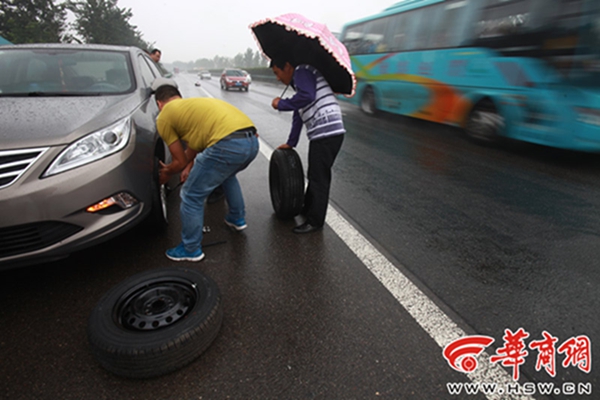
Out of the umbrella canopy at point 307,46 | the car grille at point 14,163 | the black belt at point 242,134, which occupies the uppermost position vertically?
the umbrella canopy at point 307,46

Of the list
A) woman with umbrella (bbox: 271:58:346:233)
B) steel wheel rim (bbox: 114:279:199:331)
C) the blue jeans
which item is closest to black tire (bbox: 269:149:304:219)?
woman with umbrella (bbox: 271:58:346:233)

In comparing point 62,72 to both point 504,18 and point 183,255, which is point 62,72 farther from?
point 504,18

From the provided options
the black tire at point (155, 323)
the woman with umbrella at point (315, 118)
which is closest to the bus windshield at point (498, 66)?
the woman with umbrella at point (315, 118)

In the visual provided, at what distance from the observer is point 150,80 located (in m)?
3.92

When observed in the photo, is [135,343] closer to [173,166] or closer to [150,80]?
[173,166]

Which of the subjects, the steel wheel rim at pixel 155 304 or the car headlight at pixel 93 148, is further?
the car headlight at pixel 93 148

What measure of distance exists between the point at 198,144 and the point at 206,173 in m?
0.22

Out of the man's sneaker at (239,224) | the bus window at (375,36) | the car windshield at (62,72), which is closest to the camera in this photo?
the car windshield at (62,72)

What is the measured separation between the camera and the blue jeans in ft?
8.27

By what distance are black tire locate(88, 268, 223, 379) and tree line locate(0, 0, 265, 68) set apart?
1202 inches

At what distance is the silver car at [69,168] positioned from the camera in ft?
6.61

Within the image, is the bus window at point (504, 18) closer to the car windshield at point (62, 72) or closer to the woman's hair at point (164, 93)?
the woman's hair at point (164, 93)

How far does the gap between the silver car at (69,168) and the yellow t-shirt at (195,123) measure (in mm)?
275

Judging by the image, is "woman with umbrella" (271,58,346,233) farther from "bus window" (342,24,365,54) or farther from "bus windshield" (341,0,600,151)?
"bus window" (342,24,365,54)
